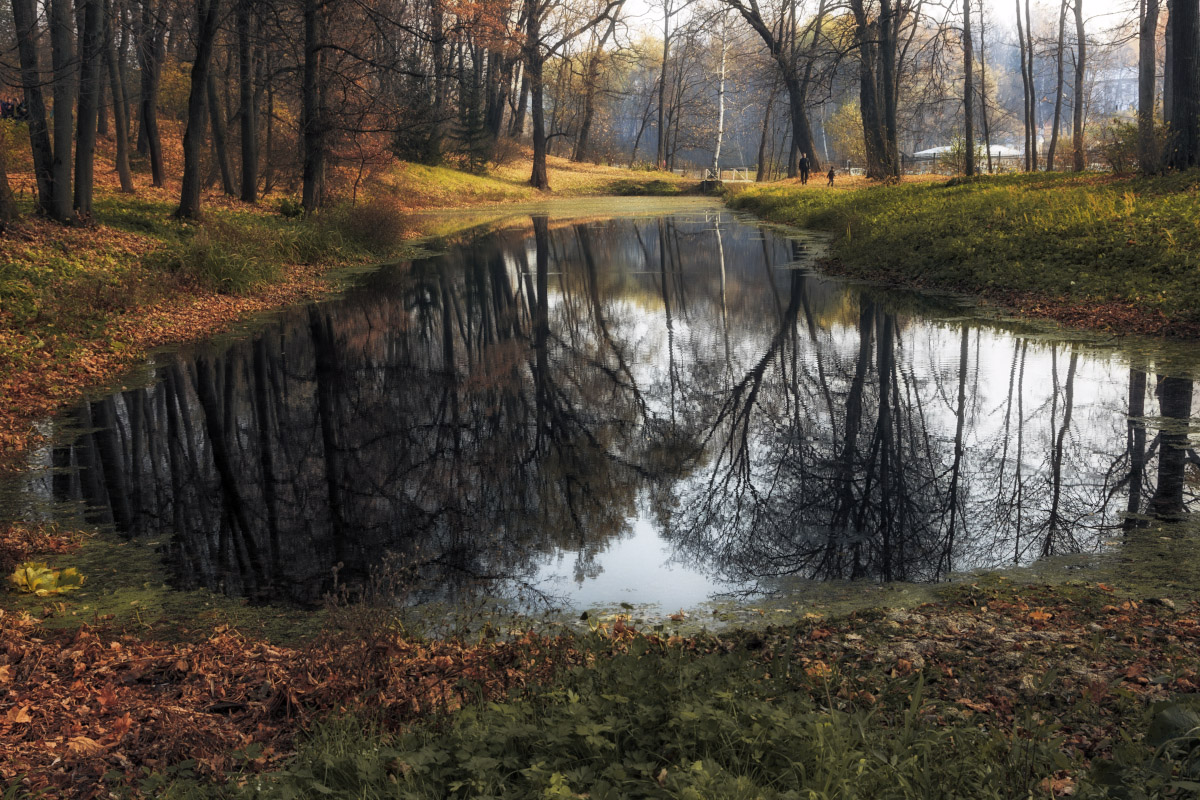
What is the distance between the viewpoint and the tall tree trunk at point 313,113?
23.9 m

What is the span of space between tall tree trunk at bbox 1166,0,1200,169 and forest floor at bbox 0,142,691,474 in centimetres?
1587

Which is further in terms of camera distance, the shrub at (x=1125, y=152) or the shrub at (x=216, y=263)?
the shrub at (x=1125, y=152)

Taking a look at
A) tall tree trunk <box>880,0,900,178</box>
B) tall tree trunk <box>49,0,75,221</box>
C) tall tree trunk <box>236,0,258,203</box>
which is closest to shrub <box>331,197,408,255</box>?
tall tree trunk <box>236,0,258,203</box>

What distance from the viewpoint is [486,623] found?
15.2 ft

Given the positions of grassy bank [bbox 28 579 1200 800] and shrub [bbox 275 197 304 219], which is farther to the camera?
shrub [bbox 275 197 304 219]

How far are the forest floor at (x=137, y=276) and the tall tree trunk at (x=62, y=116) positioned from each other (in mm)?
681

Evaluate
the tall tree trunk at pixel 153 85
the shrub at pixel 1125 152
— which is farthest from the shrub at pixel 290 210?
the shrub at pixel 1125 152

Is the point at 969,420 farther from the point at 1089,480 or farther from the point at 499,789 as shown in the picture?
the point at 499,789

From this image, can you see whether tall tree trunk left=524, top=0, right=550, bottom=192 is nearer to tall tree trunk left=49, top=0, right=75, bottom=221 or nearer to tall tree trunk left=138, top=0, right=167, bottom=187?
tall tree trunk left=138, top=0, right=167, bottom=187

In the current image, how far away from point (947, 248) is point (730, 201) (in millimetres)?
26069

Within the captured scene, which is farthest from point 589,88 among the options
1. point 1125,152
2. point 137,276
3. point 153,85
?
point 137,276

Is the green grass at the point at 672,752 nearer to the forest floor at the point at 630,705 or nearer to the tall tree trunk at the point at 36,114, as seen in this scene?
the forest floor at the point at 630,705

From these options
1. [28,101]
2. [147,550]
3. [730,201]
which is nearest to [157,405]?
[147,550]

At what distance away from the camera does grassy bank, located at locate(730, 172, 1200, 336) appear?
11695 mm
